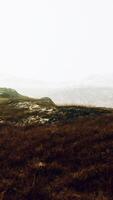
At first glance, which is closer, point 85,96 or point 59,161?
point 59,161

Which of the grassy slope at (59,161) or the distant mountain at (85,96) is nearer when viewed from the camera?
the grassy slope at (59,161)

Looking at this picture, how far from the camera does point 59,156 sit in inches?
489

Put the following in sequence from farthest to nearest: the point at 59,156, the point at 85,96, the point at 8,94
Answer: the point at 85,96, the point at 8,94, the point at 59,156

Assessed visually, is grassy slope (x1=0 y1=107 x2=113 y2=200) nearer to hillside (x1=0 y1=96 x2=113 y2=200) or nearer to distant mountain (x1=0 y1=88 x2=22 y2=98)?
hillside (x1=0 y1=96 x2=113 y2=200)

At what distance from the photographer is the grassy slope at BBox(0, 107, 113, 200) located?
9.67 metres

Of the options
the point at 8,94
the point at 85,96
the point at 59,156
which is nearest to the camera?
the point at 59,156

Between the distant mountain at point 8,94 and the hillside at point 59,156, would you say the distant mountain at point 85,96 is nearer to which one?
the distant mountain at point 8,94

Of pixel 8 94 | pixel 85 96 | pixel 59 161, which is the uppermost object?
pixel 8 94

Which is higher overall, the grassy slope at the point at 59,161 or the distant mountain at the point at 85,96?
the grassy slope at the point at 59,161

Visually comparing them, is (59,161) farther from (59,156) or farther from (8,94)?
(8,94)

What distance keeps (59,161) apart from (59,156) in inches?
20.9

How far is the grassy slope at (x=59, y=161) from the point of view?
31.7 ft

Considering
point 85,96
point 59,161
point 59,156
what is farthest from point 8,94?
point 85,96

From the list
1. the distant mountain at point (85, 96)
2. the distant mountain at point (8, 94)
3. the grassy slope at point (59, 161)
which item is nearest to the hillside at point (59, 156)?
the grassy slope at point (59, 161)
